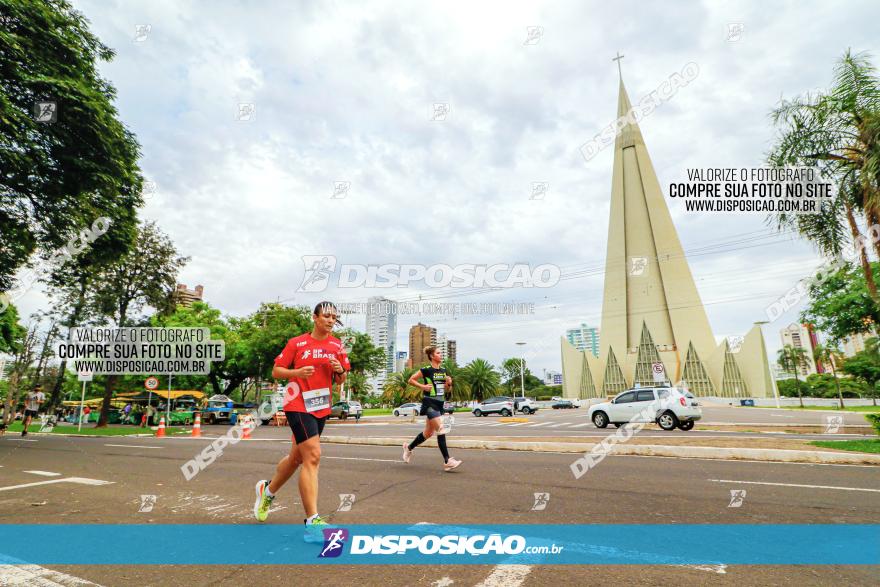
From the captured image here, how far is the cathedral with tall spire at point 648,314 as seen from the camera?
6556 cm

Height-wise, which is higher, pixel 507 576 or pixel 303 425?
pixel 303 425

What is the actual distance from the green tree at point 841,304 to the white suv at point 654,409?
12.5m

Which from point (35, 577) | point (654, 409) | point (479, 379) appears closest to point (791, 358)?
point (479, 379)

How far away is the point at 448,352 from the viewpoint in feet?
493

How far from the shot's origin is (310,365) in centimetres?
397

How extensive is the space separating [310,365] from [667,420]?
631 inches

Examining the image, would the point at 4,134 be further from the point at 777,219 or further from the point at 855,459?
the point at 777,219

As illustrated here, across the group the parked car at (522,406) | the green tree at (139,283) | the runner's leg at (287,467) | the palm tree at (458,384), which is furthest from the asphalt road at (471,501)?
the palm tree at (458,384)

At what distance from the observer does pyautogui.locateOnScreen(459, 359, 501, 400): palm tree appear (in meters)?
66.4

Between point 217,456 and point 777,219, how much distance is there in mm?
16110

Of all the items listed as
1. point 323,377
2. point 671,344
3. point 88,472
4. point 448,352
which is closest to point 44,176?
point 88,472

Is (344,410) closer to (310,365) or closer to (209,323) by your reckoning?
(209,323)

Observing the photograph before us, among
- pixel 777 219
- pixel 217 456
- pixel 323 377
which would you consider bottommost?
pixel 217 456

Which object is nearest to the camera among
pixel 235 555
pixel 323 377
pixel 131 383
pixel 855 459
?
pixel 235 555
